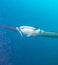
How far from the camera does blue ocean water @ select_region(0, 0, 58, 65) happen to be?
16.6ft

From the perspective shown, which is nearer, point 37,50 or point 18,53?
point 18,53

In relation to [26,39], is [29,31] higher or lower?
lower

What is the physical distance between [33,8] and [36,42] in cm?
309

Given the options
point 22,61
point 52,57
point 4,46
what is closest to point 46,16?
point 52,57

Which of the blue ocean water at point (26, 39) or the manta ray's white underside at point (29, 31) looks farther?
the blue ocean water at point (26, 39)

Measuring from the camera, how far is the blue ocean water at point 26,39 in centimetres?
506

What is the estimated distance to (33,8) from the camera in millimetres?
8703

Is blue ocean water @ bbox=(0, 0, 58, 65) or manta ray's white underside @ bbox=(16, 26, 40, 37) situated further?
blue ocean water @ bbox=(0, 0, 58, 65)

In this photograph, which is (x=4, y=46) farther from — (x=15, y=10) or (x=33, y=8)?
(x=33, y=8)

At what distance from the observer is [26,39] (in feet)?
19.2

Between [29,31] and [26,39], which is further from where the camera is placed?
[26,39]

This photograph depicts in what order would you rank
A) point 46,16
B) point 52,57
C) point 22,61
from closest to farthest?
point 22,61
point 52,57
point 46,16

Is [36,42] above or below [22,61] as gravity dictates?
above

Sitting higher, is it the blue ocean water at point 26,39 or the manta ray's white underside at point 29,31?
the blue ocean water at point 26,39
